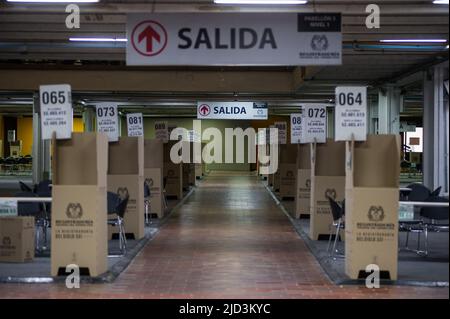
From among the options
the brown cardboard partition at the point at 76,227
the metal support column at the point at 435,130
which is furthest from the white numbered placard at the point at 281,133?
the brown cardboard partition at the point at 76,227

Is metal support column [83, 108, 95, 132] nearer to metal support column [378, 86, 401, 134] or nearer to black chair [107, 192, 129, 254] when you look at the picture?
metal support column [378, 86, 401, 134]

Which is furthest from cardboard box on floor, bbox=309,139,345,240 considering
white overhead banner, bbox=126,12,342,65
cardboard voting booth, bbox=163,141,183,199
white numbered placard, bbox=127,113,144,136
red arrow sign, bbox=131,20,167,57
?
cardboard voting booth, bbox=163,141,183,199

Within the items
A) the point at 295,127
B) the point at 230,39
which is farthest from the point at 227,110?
the point at 230,39

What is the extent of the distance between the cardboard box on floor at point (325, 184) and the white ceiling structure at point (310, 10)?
189 centimetres

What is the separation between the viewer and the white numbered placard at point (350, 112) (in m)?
7.62

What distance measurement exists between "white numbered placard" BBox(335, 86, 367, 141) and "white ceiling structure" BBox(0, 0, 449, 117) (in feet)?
4.61

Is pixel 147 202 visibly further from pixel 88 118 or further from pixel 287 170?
pixel 88 118

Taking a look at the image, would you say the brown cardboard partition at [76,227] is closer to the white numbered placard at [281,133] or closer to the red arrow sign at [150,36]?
the red arrow sign at [150,36]

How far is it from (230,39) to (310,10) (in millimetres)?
1537

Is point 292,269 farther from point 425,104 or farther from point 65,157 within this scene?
point 425,104

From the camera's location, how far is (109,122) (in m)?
11.1

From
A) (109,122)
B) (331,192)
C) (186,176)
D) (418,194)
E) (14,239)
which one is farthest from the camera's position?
(186,176)

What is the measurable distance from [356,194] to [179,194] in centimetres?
1223

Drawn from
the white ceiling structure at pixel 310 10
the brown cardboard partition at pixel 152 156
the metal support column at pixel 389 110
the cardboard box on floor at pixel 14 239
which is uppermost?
the white ceiling structure at pixel 310 10
